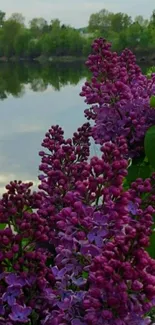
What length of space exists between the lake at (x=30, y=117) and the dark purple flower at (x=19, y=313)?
1081cm

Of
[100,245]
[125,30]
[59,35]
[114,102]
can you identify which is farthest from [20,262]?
[59,35]

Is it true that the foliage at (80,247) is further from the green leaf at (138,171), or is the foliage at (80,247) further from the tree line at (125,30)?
the tree line at (125,30)

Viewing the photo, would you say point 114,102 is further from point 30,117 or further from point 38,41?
point 38,41

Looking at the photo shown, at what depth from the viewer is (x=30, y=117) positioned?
35.2 m

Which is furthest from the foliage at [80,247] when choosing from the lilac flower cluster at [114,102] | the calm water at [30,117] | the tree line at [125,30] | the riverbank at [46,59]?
the riverbank at [46,59]

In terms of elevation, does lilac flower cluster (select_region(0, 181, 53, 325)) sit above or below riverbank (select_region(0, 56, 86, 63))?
below

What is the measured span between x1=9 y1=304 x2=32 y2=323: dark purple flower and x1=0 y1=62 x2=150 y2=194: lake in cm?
1081

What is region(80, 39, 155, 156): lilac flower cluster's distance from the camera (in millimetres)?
1852

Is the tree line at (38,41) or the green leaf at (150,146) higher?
the tree line at (38,41)

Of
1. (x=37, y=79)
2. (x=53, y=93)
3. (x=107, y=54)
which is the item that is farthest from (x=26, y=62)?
(x=107, y=54)

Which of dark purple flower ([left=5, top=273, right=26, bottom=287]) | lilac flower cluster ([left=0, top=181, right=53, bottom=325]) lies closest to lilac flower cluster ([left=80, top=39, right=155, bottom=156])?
lilac flower cluster ([left=0, top=181, right=53, bottom=325])

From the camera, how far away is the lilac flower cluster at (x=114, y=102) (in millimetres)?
1852

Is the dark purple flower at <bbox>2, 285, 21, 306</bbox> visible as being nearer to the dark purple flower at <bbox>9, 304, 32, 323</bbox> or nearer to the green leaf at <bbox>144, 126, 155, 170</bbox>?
the dark purple flower at <bbox>9, 304, 32, 323</bbox>

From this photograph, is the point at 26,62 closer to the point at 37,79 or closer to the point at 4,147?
the point at 37,79
